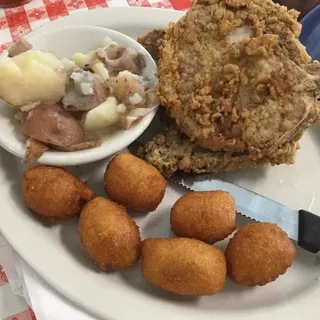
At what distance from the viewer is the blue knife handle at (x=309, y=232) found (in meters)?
1.40

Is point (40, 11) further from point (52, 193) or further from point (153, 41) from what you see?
point (52, 193)

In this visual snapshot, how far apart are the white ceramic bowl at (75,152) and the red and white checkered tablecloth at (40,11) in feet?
1.54

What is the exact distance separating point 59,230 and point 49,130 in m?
0.30

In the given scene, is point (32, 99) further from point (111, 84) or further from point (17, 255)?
point (17, 255)

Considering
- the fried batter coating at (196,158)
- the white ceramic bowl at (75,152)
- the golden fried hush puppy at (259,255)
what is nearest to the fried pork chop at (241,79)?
the fried batter coating at (196,158)

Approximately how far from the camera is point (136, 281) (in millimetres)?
1385

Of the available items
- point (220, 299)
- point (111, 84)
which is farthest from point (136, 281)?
point (111, 84)

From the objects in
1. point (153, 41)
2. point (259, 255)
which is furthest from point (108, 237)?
point (153, 41)

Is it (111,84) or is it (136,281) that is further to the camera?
(111,84)

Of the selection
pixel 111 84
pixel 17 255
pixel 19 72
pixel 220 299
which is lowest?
pixel 220 299

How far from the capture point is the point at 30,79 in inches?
56.1

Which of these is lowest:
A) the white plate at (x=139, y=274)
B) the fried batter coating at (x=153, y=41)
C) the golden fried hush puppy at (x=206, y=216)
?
the white plate at (x=139, y=274)

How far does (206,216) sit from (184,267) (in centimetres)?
17

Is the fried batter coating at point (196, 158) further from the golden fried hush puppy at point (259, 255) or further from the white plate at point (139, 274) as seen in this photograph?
the golden fried hush puppy at point (259, 255)
